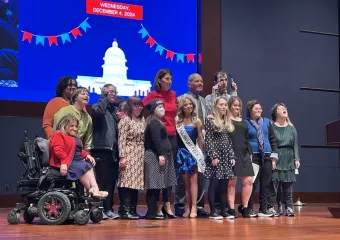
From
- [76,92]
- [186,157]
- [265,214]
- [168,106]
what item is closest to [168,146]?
[186,157]

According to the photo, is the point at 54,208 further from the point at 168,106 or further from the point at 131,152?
the point at 168,106

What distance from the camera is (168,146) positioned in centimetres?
508

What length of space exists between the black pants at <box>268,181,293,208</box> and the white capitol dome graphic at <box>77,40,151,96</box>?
7.30 feet

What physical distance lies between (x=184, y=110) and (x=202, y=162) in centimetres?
49

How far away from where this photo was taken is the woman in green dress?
5684 millimetres

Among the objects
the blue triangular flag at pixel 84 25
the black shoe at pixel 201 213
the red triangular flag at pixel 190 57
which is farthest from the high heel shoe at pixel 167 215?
the red triangular flag at pixel 190 57

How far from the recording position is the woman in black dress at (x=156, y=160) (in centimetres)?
497

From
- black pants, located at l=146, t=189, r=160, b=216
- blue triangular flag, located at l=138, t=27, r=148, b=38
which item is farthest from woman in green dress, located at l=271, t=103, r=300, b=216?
blue triangular flag, located at l=138, t=27, r=148, b=38

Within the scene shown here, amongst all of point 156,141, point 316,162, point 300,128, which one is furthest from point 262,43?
point 156,141

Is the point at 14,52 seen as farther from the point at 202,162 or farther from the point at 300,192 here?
the point at 300,192

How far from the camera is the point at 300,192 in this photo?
826 centimetres

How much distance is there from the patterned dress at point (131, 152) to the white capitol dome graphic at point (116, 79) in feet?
6.58

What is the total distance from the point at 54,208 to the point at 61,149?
44 centimetres

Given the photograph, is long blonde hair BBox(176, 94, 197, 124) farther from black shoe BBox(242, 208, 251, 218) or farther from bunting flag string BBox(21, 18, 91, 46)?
bunting flag string BBox(21, 18, 91, 46)
